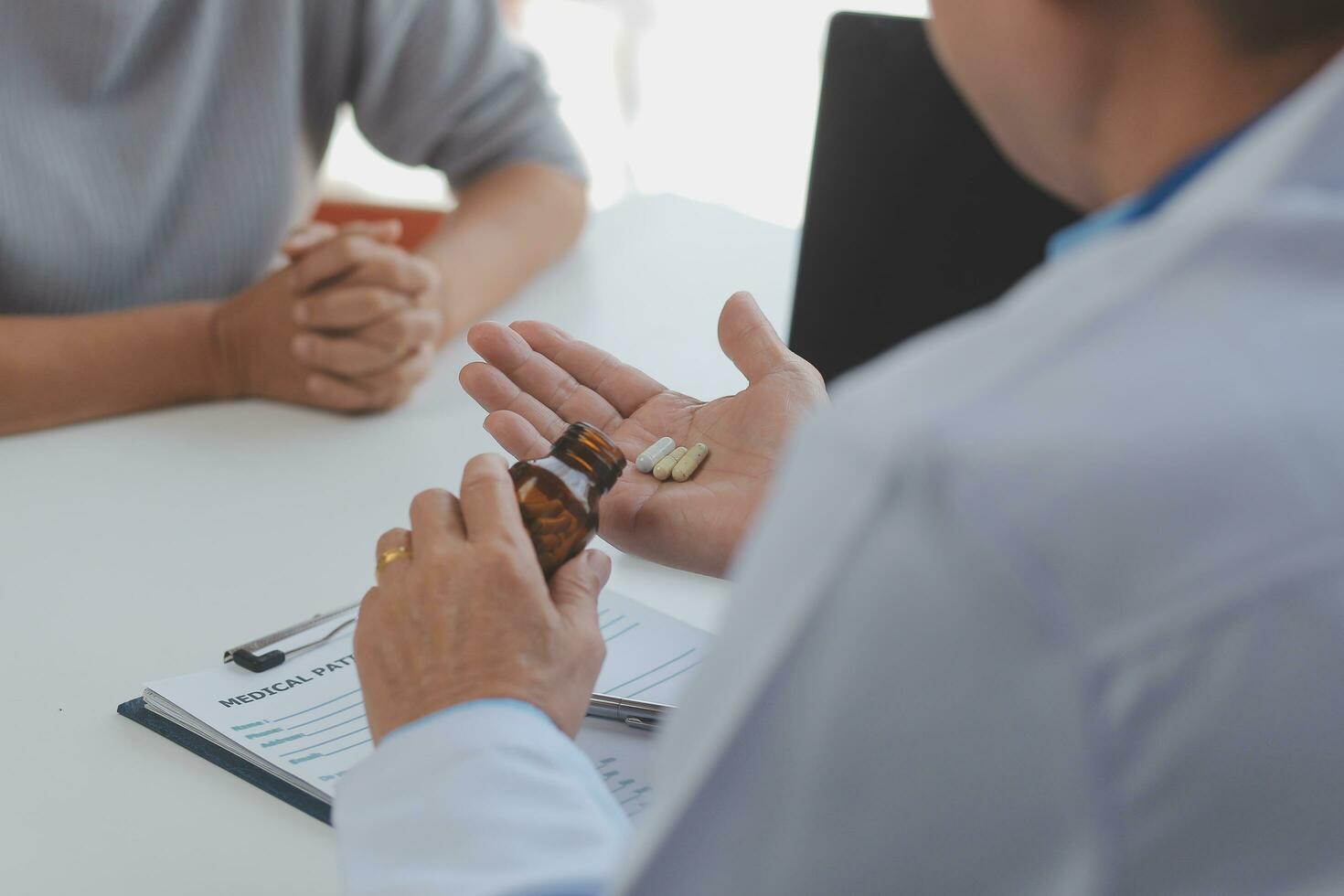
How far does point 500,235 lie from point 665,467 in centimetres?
63

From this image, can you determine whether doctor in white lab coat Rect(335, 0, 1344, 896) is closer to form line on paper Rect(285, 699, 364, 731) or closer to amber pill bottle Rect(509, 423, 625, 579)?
amber pill bottle Rect(509, 423, 625, 579)

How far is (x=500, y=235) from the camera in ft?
4.50

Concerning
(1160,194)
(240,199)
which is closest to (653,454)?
(1160,194)

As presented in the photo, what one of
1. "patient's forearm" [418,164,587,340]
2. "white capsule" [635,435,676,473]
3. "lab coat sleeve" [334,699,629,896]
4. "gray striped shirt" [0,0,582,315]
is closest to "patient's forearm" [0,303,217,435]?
"gray striped shirt" [0,0,582,315]

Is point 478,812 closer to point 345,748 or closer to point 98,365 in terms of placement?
point 345,748

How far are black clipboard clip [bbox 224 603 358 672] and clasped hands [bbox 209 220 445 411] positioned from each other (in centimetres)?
34

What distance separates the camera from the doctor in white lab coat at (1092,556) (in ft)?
0.97

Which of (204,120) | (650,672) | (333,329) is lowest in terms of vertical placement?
(650,672)

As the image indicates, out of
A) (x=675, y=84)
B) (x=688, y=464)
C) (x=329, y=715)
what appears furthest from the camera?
(x=675, y=84)

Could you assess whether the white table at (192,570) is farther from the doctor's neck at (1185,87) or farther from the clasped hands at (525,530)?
the doctor's neck at (1185,87)

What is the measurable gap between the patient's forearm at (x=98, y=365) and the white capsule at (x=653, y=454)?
0.49 meters

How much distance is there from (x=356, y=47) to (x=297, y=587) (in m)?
0.78

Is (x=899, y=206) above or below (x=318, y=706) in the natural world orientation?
above

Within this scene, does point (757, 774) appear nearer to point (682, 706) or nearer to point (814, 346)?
point (682, 706)
